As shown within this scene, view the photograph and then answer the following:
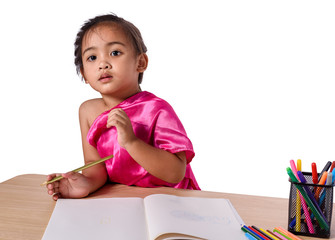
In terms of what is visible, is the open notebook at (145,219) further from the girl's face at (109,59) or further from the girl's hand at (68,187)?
the girl's face at (109,59)

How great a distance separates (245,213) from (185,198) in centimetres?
15

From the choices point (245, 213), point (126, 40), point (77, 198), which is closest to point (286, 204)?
point (245, 213)

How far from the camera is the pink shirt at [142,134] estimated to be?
1.25 m

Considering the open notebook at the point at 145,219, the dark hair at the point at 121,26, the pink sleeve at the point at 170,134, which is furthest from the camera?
the dark hair at the point at 121,26

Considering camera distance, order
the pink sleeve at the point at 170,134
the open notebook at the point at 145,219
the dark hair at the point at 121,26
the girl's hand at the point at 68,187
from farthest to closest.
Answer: the dark hair at the point at 121,26 → the pink sleeve at the point at 170,134 → the girl's hand at the point at 68,187 → the open notebook at the point at 145,219

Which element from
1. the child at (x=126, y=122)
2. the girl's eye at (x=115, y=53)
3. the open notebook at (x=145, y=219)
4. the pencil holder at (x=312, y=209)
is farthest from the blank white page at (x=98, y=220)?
the girl's eye at (x=115, y=53)

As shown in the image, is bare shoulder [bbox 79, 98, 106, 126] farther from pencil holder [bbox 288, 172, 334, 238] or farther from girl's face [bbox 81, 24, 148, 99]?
pencil holder [bbox 288, 172, 334, 238]

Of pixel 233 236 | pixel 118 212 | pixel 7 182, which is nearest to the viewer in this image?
pixel 233 236

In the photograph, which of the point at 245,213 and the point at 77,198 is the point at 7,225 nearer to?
the point at 77,198

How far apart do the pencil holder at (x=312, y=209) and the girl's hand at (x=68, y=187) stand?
509 millimetres

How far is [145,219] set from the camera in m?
0.91

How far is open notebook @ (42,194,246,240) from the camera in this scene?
32.1 inches

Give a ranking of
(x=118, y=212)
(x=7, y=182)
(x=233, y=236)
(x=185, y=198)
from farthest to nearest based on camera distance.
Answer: (x=7, y=182) → (x=185, y=198) → (x=118, y=212) → (x=233, y=236)

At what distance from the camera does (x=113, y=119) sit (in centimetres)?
113
